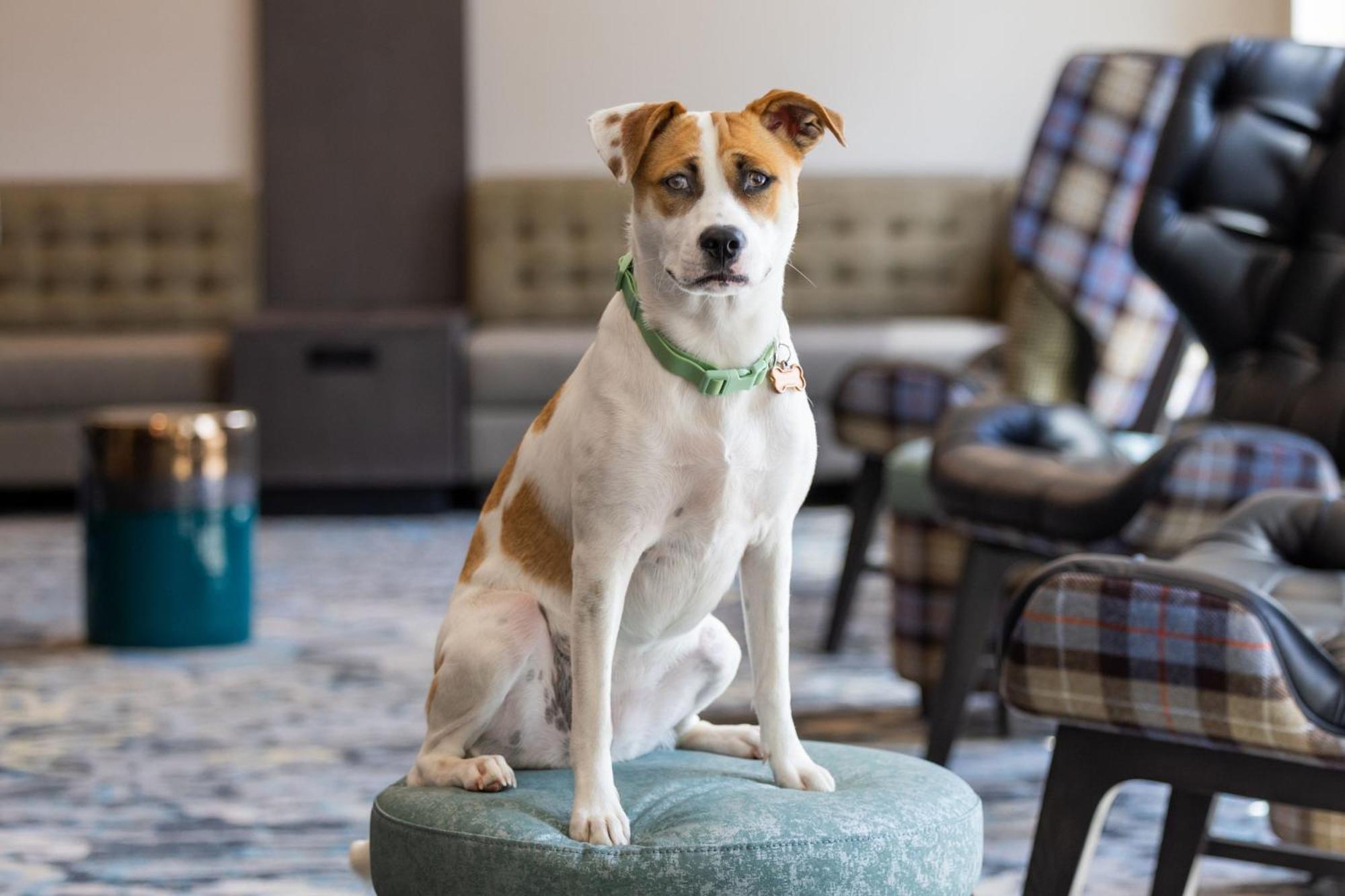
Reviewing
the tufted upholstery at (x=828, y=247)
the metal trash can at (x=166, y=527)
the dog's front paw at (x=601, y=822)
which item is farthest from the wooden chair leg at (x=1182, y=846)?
the tufted upholstery at (x=828, y=247)

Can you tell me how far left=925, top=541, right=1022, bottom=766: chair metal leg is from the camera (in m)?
2.26

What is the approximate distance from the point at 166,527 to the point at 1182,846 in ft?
7.69

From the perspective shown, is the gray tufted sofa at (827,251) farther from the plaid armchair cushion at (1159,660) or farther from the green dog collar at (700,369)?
the green dog collar at (700,369)

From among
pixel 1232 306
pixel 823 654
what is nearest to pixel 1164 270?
pixel 1232 306

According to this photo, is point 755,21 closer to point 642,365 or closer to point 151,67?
point 151,67

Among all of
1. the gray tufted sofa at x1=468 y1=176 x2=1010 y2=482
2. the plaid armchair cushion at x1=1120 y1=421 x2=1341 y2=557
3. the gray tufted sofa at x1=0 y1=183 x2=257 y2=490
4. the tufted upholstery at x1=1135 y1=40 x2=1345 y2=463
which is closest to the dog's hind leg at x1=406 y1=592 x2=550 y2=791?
the plaid armchair cushion at x1=1120 y1=421 x2=1341 y2=557

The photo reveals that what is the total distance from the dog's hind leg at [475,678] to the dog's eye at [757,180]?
1.25 feet

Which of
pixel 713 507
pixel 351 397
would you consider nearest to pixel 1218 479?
pixel 713 507

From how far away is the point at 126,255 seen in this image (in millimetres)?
6105

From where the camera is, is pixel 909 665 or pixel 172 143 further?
pixel 172 143

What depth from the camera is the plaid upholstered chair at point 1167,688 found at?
4.41ft

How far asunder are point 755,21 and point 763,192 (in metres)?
5.08

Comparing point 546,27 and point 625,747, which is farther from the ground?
point 546,27

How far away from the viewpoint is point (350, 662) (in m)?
3.30
